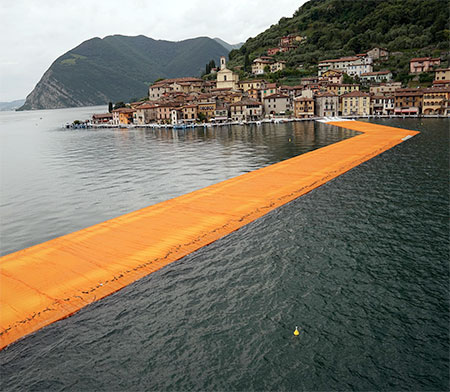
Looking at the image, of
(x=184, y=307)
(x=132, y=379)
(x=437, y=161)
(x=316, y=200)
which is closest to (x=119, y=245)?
(x=184, y=307)

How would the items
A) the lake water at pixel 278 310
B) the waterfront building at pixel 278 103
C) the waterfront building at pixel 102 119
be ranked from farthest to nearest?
1. the waterfront building at pixel 102 119
2. the waterfront building at pixel 278 103
3. the lake water at pixel 278 310

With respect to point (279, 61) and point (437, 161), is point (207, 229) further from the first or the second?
point (279, 61)

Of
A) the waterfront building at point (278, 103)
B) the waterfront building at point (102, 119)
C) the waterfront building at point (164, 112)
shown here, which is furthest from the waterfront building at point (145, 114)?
the waterfront building at point (278, 103)

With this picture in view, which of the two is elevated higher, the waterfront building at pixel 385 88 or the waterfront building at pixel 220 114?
the waterfront building at pixel 385 88

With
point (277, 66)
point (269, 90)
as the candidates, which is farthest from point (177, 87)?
point (269, 90)

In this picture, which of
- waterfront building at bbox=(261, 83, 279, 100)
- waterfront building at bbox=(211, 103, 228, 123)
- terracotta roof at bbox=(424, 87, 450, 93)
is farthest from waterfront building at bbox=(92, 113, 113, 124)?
terracotta roof at bbox=(424, 87, 450, 93)

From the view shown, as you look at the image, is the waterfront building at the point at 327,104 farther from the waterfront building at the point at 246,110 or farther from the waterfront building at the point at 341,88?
the waterfront building at the point at 246,110

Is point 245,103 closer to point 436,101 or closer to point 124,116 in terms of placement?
point 124,116

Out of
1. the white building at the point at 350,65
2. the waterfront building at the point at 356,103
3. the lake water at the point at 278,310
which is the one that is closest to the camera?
the lake water at the point at 278,310
